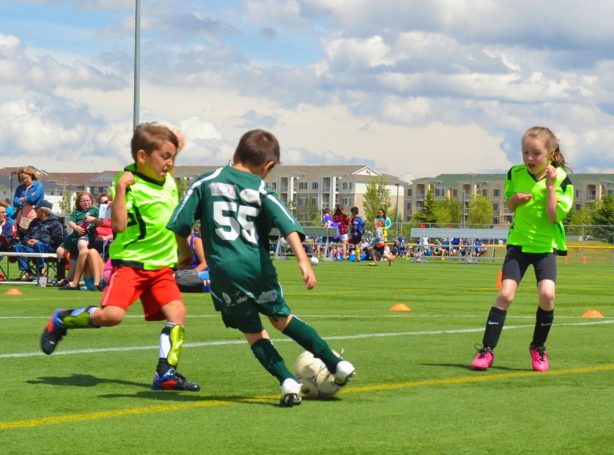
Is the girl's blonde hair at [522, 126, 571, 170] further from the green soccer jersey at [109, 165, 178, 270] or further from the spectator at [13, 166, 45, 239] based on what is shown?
the spectator at [13, 166, 45, 239]

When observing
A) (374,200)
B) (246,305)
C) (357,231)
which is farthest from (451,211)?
(246,305)

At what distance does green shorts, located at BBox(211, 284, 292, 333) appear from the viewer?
7.11 meters

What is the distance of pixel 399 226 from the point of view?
6669cm

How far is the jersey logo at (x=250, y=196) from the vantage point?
23.2 feet

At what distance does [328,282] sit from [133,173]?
17.3 metres

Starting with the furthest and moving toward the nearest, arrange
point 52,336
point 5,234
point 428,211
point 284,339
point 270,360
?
point 428,211
point 5,234
point 284,339
point 52,336
point 270,360

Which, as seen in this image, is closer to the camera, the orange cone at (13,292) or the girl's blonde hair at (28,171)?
the orange cone at (13,292)

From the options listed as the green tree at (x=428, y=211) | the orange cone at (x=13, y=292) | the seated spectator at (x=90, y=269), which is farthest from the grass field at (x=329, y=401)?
the green tree at (x=428, y=211)

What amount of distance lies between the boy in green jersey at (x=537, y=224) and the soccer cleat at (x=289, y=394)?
8.44 ft

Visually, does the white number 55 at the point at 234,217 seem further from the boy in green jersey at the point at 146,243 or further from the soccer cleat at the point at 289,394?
the boy in green jersey at the point at 146,243

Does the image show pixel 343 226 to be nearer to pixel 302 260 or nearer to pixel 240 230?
pixel 240 230

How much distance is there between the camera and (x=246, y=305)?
7.13m

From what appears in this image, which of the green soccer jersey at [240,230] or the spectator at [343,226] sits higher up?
the green soccer jersey at [240,230]

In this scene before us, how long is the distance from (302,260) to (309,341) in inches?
25.1
